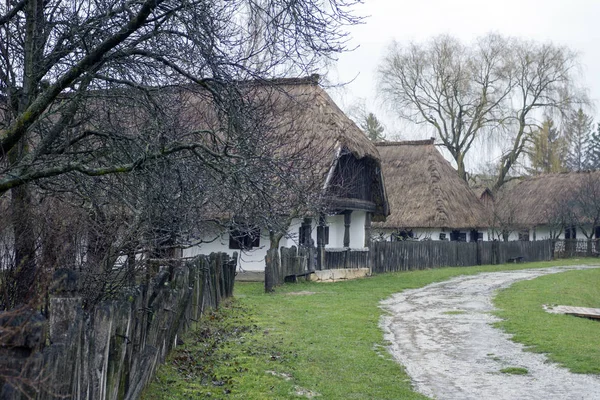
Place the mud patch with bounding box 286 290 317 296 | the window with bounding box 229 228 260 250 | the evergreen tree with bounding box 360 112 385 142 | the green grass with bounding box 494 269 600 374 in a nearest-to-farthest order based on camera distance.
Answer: the window with bounding box 229 228 260 250
the green grass with bounding box 494 269 600 374
the mud patch with bounding box 286 290 317 296
the evergreen tree with bounding box 360 112 385 142

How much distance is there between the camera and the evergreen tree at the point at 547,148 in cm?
5112

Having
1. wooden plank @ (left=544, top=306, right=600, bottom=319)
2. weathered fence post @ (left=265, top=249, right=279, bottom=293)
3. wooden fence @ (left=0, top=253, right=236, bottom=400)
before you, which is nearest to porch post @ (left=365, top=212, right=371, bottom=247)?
weathered fence post @ (left=265, top=249, right=279, bottom=293)

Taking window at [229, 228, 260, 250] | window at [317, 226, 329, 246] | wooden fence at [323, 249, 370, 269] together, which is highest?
window at [317, 226, 329, 246]

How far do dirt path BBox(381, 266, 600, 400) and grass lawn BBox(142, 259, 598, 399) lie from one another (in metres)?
0.35

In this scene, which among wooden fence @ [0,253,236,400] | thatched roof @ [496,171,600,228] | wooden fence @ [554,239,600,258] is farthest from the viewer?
thatched roof @ [496,171,600,228]

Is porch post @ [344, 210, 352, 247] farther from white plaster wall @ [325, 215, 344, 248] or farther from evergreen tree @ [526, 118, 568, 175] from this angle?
evergreen tree @ [526, 118, 568, 175]

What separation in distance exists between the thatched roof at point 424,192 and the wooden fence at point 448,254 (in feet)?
6.72

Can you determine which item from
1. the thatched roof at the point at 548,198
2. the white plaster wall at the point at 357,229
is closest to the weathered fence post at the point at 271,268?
the white plaster wall at the point at 357,229

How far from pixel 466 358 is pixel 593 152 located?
274 feet

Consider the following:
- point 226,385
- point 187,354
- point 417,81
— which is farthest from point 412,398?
point 417,81

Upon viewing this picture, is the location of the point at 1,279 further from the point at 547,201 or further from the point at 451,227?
the point at 547,201

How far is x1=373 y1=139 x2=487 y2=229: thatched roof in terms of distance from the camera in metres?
39.2

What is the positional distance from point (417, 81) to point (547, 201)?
40.1ft

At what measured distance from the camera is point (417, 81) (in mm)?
51000
